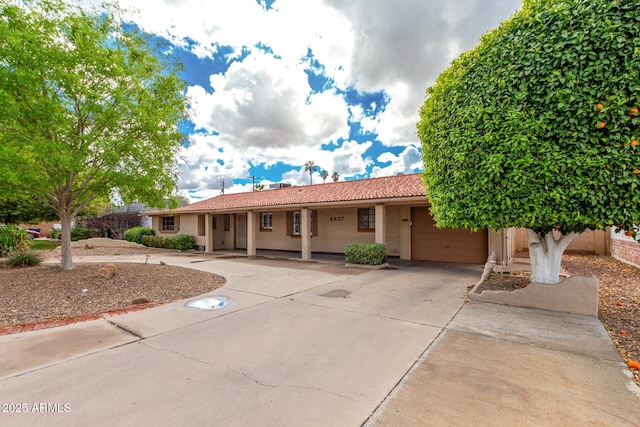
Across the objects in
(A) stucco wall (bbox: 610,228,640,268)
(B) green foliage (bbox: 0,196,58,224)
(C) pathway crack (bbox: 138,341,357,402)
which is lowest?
(C) pathway crack (bbox: 138,341,357,402)

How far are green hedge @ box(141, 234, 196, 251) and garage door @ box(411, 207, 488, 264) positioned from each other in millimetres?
13146

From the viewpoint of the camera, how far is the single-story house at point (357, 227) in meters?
11.4

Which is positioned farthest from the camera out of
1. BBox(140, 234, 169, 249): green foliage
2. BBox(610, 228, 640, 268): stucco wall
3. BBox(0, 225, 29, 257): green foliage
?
BBox(140, 234, 169, 249): green foliage

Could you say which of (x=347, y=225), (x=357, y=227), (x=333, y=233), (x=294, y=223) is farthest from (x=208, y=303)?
(x=294, y=223)

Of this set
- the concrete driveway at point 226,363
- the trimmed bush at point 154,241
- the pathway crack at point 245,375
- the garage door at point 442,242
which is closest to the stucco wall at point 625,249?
the garage door at point 442,242

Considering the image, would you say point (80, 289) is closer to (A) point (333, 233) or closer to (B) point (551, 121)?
(B) point (551, 121)

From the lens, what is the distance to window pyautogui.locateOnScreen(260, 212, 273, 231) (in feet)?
57.0

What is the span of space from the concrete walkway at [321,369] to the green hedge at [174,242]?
43.7 ft

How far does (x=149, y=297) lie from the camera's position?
6594mm

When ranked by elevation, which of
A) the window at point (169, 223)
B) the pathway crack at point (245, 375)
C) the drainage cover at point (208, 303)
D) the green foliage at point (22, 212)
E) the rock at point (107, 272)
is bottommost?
the drainage cover at point (208, 303)

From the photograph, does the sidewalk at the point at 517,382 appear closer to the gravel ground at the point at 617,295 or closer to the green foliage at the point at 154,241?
the gravel ground at the point at 617,295

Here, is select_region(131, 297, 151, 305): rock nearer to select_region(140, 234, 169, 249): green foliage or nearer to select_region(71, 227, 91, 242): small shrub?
select_region(140, 234, 169, 249): green foliage

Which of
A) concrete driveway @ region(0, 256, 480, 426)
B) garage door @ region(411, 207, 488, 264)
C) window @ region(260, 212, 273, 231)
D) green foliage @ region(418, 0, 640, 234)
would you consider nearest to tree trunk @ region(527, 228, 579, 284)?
green foliage @ region(418, 0, 640, 234)

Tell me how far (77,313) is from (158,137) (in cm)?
455
